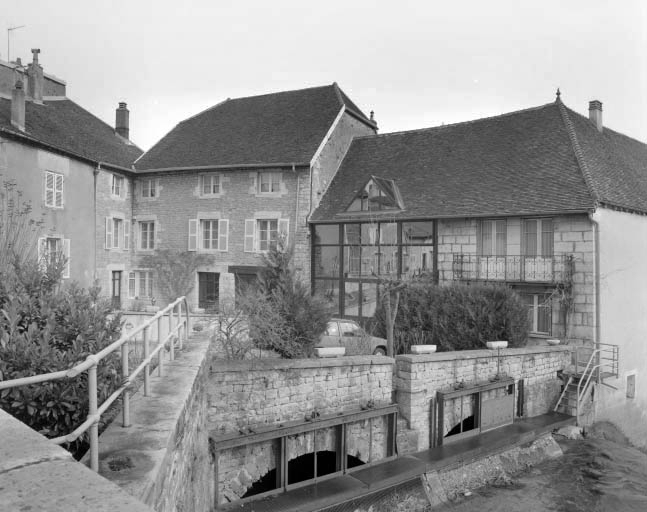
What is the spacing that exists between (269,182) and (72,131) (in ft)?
27.5

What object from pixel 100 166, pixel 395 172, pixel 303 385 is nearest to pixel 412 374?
pixel 303 385

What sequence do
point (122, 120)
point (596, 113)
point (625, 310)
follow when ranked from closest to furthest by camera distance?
point (625, 310)
point (596, 113)
point (122, 120)

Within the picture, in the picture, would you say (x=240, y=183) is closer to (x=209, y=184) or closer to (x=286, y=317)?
(x=209, y=184)

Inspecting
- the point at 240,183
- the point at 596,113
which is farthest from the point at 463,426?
the point at 596,113

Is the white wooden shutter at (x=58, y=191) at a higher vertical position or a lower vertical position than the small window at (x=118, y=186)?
lower

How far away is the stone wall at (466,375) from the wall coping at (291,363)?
23.3 inches

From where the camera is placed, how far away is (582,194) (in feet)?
52.2

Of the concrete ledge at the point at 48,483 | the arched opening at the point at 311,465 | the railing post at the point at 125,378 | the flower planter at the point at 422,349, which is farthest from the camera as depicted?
the flower planter at the point at 422,349

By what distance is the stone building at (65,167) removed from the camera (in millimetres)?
17891

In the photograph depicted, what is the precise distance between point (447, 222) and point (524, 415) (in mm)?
7088

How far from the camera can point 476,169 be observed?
19.5 m

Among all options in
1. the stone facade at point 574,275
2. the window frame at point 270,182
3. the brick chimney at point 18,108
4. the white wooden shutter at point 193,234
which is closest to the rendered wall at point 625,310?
the stone facade at point 574,275

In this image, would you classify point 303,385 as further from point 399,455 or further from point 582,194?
point 582,194

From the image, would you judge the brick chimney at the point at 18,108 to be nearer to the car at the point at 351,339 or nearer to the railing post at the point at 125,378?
the car at the point at 351,339
